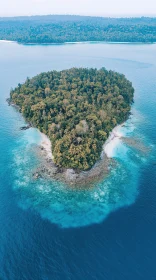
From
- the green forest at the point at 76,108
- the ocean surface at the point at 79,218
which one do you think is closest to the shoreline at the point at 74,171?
Result: the ocean surface at the point at 79,218

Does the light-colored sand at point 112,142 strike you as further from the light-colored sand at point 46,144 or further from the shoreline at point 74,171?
the light-colored sand at point 46,144

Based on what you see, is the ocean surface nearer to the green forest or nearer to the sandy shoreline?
the sandy shoreline

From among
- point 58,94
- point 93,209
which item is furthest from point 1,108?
point 93,209

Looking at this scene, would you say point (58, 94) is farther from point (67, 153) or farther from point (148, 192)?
point (148, 192)

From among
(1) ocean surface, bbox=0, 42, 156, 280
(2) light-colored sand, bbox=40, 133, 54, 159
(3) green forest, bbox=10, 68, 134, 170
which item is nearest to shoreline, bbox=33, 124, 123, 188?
(2) light-colored sand, bbox=40, 133, 54, 159

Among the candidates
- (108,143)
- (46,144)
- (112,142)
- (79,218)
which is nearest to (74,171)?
(79,218)
